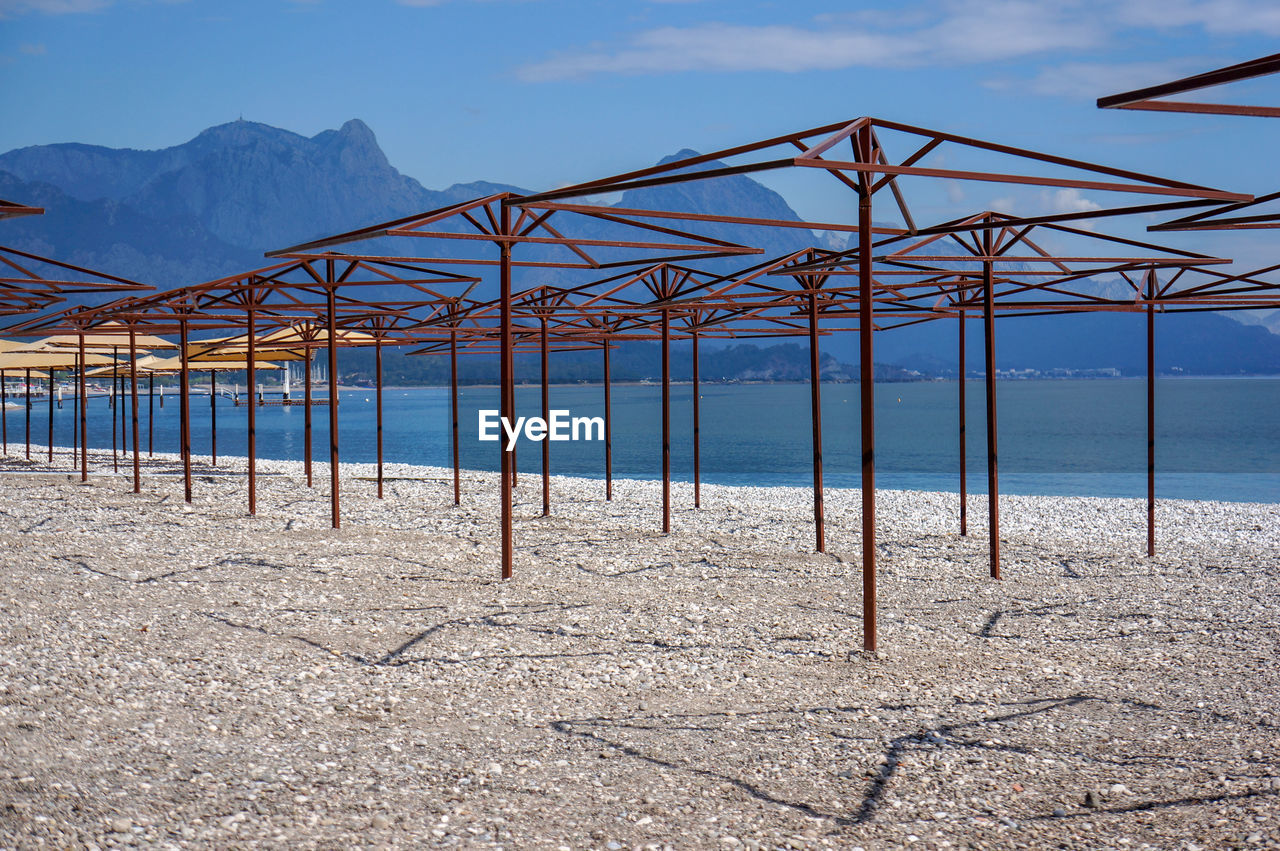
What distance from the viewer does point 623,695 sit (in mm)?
7562

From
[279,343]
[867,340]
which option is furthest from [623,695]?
[279,343]

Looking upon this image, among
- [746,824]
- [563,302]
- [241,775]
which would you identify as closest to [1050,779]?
[746,824]

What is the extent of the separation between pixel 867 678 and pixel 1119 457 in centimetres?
6857

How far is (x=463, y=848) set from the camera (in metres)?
4.87

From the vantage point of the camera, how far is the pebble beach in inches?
206

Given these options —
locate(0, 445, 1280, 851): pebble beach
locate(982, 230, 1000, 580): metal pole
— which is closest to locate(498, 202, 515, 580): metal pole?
locate(0, 445, 1280, 851): pebble beach

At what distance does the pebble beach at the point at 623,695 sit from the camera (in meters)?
5.23

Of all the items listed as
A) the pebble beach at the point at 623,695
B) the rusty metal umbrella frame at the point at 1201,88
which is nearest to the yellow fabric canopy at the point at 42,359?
the pebble beach at the point at 623,695

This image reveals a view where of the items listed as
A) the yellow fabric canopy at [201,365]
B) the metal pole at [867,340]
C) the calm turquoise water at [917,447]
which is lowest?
the calm turquoise water at [917,447]

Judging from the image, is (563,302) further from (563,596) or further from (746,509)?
(563,596)

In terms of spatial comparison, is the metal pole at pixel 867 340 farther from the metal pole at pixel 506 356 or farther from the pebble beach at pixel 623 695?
the metal pole at pixel 506 356

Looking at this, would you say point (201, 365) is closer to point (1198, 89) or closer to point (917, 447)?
point (1198, 89)

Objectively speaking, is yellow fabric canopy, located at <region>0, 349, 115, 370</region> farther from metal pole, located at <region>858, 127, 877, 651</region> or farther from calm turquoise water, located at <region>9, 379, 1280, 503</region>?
calm turquoise water, located at <region>9, 379, 1280, 503</region>

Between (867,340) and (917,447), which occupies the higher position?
(867,340)
